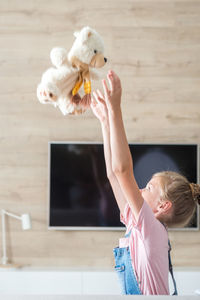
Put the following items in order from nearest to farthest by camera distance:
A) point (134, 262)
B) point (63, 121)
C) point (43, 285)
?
point (134, 262) < point (43, 285) < point (63, 121)

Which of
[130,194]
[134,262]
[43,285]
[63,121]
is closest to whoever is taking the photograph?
[130,194]

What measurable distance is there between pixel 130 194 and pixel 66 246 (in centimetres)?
261

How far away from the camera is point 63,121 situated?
3.84 meters

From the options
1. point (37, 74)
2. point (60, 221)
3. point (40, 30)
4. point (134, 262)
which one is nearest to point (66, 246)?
point (60, 221)

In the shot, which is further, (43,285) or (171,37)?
(171,37)

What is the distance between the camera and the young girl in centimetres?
120

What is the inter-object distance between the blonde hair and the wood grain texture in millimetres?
2311

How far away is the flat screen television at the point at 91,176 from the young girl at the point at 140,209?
2115mm

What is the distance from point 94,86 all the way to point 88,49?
96.3 inches

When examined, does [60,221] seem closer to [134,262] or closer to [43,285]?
[43,285]

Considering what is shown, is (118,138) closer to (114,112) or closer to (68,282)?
(114,112)

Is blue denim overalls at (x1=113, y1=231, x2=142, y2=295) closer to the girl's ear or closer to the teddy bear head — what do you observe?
the girl's ear

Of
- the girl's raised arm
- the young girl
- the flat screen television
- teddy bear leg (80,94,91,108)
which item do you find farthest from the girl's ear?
the flat screen television

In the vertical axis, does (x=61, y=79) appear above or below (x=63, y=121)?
below
